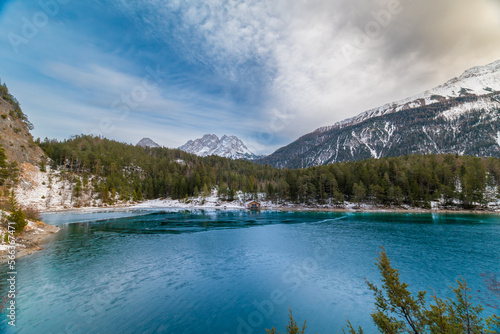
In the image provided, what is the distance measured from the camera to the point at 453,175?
87.1 m

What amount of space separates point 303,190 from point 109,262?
94973 mm

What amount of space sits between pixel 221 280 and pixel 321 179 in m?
94.6

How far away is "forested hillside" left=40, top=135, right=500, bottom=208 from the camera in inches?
3317

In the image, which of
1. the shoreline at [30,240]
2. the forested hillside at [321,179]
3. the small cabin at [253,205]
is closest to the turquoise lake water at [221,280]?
the shoreline at [30,240]

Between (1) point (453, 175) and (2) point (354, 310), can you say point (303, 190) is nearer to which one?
(1) point (453, 175)

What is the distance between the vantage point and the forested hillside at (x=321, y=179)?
3317 inches

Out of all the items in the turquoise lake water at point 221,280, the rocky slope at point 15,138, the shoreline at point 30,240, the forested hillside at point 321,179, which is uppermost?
the rocky slope at point 15,138

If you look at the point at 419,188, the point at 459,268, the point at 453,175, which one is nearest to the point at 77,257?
the point at 459,268

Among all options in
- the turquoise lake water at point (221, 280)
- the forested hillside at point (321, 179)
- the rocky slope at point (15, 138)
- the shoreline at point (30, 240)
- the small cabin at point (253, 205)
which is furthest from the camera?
the small cabin at point (253, 205)

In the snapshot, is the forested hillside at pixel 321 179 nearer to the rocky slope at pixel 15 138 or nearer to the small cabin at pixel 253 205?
the small cabin at pixel 253 205

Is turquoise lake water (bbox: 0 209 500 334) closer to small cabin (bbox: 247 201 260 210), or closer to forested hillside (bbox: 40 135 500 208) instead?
forested hillside (bbox: 40 135 500 208)

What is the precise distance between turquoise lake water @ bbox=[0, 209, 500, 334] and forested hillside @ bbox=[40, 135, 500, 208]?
57.8 metres

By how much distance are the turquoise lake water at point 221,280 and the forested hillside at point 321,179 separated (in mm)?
57820

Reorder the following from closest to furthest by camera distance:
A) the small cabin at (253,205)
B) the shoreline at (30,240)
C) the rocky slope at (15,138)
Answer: the shoreline at (30,240) → the rocky slope at (15,138) → the small cabin at (253,205)
